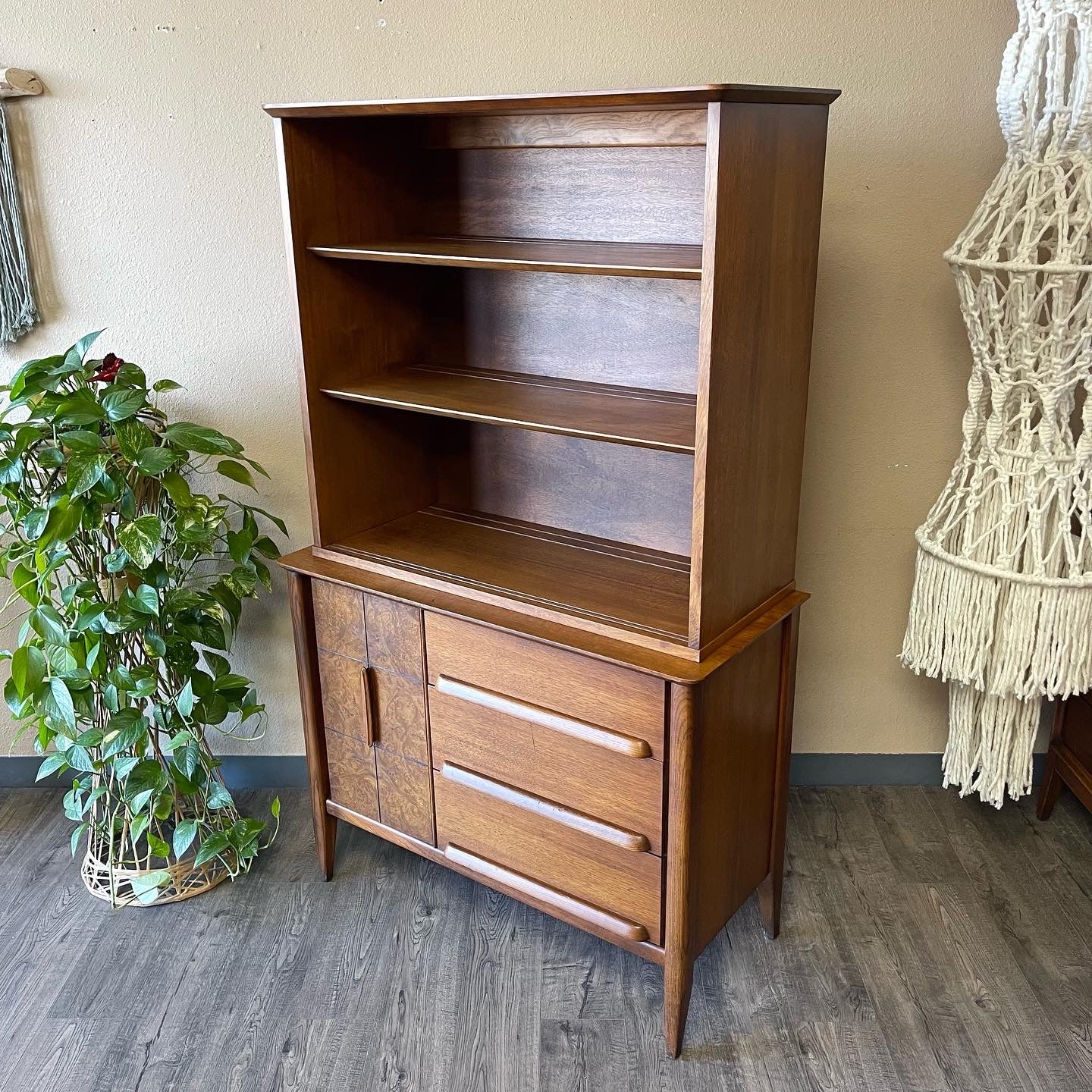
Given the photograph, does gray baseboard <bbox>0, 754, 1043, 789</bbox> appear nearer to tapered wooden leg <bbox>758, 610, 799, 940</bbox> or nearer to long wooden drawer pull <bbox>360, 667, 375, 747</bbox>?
Answer: tapered wooden leg <bbox>758, 610, 799, 940</bbox>

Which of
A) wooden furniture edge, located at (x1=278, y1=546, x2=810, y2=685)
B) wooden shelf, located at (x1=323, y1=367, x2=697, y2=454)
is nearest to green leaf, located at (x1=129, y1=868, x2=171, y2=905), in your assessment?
wooden furniture edge, located at (x1=278, y1=546, x2=810, y2=685)

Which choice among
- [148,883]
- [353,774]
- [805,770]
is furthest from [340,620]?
[805,770]

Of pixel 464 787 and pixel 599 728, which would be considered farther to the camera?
pixel 464 787

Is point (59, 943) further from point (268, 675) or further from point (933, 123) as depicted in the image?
point (933, 123)

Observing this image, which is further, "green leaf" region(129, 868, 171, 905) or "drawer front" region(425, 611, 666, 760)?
"green leaf" region(129, 868, 171, 905)

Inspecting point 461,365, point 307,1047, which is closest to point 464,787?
point 307,1047

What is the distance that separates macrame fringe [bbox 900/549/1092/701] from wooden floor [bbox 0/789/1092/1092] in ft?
1.49

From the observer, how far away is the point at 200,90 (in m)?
2.08

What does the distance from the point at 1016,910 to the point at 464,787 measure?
1090 mm

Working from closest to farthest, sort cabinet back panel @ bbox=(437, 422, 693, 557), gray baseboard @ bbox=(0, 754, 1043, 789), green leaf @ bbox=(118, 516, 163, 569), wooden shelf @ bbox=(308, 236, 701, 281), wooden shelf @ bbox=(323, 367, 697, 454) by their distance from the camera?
wooden shelf @ bbox=(308, 236, 701, 281) < wooden shelf @ bbox=(323, 367, 697, 454) < green leaf @ bbox=(118, 516, 163, 569) < cabinet back panel @ bbox=(437, 422, 693, 557) < gray baseboard @ bbox=(0, 754, 1043, 789)

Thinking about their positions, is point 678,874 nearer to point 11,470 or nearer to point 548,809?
point 548,809

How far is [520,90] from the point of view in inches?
79.4

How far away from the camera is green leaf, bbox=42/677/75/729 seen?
1.99 m

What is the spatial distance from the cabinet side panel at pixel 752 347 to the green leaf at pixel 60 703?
1.17 meters
